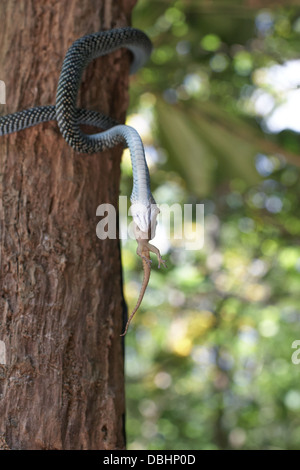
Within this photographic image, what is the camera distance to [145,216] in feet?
2.10

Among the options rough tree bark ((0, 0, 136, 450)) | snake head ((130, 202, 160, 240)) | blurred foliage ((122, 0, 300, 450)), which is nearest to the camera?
snake head ((130, 202, 160, 240))

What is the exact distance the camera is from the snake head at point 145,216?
0.64m

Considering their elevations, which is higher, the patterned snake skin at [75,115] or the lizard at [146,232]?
the patterned snake skin at [75,115]

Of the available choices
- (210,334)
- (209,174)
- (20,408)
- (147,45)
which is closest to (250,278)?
(210,334)

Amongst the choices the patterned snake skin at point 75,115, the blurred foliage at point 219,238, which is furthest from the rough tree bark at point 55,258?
the blurred foliage at point 219,238

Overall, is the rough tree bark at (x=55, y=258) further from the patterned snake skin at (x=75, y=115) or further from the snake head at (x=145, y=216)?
the snake head at (x=145, y=216)

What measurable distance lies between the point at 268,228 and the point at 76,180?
2.76 m

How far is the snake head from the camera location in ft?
2.10

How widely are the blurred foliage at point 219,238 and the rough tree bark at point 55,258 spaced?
144 cm

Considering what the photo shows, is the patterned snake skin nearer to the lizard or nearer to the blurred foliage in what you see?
the lizard

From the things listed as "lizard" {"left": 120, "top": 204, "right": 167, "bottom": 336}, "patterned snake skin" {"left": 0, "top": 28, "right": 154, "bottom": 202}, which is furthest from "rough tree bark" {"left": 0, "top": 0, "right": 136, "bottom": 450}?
"lizard" {"left": 120, "top": 204, "right": 167, "bottom": 336}

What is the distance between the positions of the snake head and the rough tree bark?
0.25 meters

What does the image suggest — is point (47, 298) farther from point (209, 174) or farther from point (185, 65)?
point (185, 65)

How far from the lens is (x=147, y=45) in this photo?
3.56 ft
